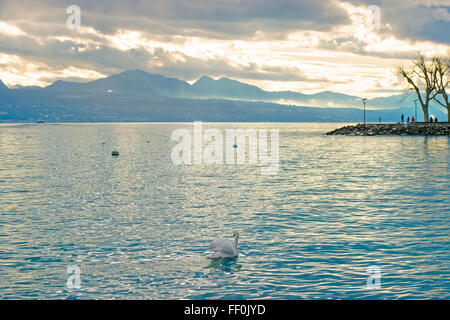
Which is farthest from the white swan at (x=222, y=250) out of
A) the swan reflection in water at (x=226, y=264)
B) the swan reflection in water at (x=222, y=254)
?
the swan reflection in water at (x=226, y=264)

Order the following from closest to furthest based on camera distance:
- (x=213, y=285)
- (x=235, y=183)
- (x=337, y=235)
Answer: (x=213, y=285) < (x=337, y=235) < (x=235, y=183)

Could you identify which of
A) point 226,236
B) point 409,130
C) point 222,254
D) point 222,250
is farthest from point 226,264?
point 409,130

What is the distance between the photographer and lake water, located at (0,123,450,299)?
16.9 meters

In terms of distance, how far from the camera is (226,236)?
959 inches

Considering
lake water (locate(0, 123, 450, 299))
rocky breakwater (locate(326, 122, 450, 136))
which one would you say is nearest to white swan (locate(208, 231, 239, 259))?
lake water (locate(0, 123, 450, 299))

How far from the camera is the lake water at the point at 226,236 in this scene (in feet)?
55.6

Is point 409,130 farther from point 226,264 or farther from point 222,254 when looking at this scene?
point 226,264

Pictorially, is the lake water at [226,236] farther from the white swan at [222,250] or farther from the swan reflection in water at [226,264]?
the white swan at [222,250]

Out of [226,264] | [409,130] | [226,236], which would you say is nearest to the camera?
[226,264]

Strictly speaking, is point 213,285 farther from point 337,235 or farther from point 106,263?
point 337,235

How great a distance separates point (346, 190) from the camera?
39750 millimetres
